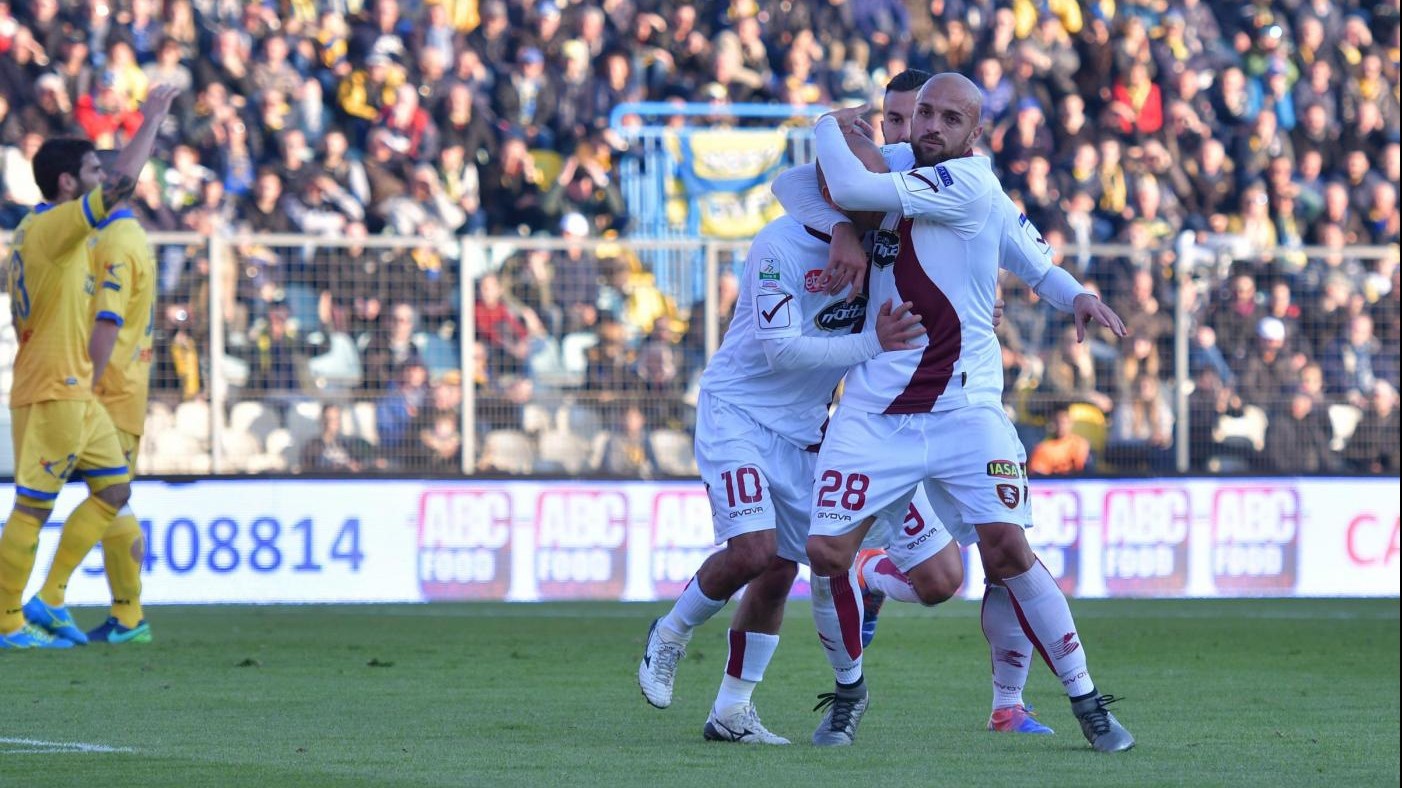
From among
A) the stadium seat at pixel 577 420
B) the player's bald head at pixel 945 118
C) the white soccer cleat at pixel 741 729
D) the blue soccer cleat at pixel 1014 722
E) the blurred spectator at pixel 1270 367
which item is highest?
the player's bald head at pixel 945 118

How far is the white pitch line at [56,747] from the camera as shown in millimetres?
6613

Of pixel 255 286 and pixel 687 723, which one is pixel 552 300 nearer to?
pixel 255 286

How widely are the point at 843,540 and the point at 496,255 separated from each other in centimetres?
836

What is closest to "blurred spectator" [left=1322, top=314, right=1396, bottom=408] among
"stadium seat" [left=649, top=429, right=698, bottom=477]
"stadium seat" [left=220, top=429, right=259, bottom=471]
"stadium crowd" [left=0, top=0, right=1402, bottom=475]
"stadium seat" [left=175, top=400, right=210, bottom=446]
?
"stadium crowd" [left=0, top=0, right=1402, bottom=475]

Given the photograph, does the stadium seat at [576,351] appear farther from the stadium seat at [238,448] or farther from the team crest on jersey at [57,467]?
the team crest on jersey at [57,467]

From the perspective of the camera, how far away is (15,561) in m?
10.2

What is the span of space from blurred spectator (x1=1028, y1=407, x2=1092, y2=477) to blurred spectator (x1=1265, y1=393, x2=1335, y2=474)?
1.49 metres

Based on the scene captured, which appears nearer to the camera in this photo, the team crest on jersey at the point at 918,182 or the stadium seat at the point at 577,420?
the team crest on jersey at the point at 918,182

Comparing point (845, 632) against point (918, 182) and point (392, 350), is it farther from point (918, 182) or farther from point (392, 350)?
point (392, 350)

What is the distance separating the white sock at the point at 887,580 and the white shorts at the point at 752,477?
953 millimetres

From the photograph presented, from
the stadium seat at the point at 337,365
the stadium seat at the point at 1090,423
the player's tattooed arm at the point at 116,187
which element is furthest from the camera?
the stadium seat at the point at 1090,423

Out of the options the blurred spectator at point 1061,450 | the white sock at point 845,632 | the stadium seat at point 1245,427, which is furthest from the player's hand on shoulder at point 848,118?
the stadium seat at point 1245,427

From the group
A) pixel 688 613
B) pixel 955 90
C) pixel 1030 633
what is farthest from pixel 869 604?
pixel 955 90

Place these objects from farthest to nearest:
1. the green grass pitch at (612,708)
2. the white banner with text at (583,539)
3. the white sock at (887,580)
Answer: the white banner with text at (583,539) → the white sock at (887,580) → the green grass pitch at (612,708)
